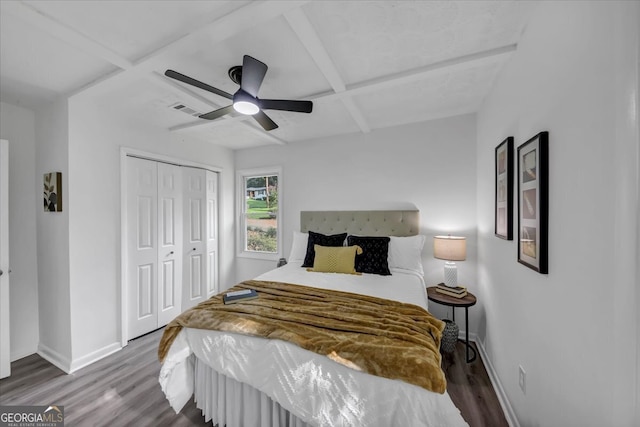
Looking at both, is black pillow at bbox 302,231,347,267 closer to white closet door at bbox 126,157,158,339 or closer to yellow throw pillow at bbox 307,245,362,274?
yellow throw pillow at bbox 307,245,362,274

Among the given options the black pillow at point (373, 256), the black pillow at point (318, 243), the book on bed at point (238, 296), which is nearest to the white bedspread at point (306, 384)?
the book on bed at point (238, 296)

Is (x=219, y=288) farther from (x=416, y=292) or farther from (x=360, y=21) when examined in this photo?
(x=360, y=21)

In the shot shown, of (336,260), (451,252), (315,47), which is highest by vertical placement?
(315,47)

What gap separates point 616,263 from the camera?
762 millimetres

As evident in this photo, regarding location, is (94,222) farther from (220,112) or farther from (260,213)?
(260,213)

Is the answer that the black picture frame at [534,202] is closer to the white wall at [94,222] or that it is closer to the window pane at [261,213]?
the window pane at [261,213]

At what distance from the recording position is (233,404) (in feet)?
5.21

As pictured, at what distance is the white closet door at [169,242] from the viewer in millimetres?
3127

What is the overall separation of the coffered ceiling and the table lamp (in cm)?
144

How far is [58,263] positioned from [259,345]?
238 centimetres

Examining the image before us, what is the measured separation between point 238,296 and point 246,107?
1.44m

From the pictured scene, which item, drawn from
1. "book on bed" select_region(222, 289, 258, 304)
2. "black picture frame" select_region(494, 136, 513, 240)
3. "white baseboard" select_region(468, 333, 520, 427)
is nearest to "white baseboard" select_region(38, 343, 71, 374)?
"book on bed" select_region(222, 289, 258, 304)

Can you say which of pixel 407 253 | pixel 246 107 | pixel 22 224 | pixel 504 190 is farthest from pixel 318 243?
pixel 22 224

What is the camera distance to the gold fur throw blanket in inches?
46.3
